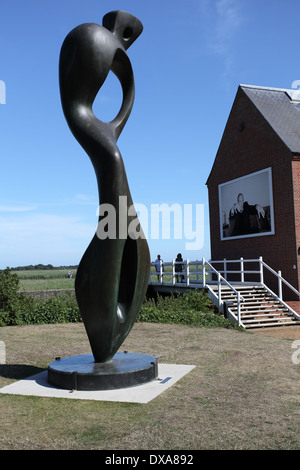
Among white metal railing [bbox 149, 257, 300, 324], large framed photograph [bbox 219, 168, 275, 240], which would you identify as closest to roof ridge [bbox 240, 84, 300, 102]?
large framed photograph [bbox 219, 168, 275, 240]

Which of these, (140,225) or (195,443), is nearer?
(195,443)

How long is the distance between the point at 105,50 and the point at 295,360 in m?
5.92

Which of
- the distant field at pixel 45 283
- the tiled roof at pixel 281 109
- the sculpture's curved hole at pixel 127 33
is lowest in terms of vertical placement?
the distant field at pixel 45 283

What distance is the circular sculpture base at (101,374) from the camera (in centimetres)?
579

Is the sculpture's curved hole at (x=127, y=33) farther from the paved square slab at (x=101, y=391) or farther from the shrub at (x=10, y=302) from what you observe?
the shrub at (x=10, y=302)

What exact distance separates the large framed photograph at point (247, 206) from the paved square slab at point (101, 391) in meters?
11.7

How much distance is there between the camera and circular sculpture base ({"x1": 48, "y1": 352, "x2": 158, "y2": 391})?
5.79 metres

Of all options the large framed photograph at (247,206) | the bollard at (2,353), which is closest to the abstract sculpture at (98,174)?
the bollard at (2,353)

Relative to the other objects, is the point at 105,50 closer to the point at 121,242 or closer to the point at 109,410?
the point at 121,242

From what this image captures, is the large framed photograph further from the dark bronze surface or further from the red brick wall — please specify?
the dark bronze surface

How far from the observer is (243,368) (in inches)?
285

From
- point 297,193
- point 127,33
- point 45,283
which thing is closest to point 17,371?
point 127,33

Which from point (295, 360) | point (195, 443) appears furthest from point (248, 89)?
point (195, 443)

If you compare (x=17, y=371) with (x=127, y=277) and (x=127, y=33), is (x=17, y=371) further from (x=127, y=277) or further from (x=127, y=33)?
(x=127, y=33)
